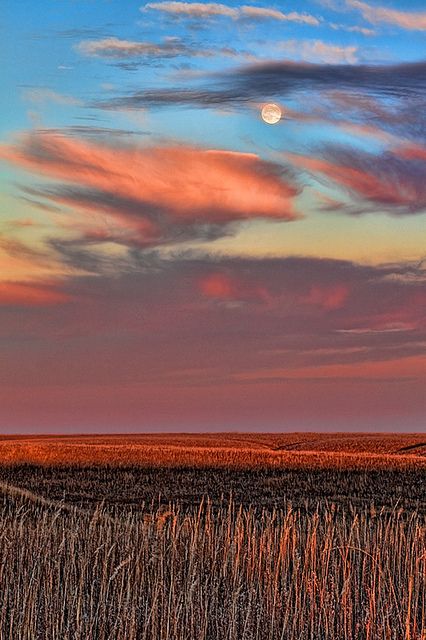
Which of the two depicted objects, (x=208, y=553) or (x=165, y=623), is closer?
(x=165, y=623)

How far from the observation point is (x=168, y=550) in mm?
9781

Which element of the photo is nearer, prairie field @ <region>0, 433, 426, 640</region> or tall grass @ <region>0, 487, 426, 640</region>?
tall grass @ <region>0, 487, 426, 640</region>

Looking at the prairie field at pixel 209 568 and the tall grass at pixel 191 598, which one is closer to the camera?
the tall grass at pixel 191 598

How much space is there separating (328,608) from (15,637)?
2.92 meters

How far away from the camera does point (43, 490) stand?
2303 centimetres

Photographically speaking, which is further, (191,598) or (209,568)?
(209,568)

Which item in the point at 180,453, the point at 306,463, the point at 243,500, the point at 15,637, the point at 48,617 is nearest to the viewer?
the point at 15,637

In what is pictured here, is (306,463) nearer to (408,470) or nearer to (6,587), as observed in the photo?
(408,470)

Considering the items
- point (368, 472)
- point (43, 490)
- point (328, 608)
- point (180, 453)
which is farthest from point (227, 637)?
point (180, 453)

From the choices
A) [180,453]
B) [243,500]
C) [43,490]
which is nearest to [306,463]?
[180,453]

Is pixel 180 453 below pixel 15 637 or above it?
above

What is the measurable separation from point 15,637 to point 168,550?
2814mm

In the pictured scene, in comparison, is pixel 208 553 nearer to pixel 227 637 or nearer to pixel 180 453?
pixel 227 637

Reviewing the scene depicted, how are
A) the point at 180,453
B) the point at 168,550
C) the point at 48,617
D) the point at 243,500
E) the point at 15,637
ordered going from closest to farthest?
the point at 15,637 < the point at 48,617 < the point at 168,550 < the point at 243,500 < the point at 180,453
